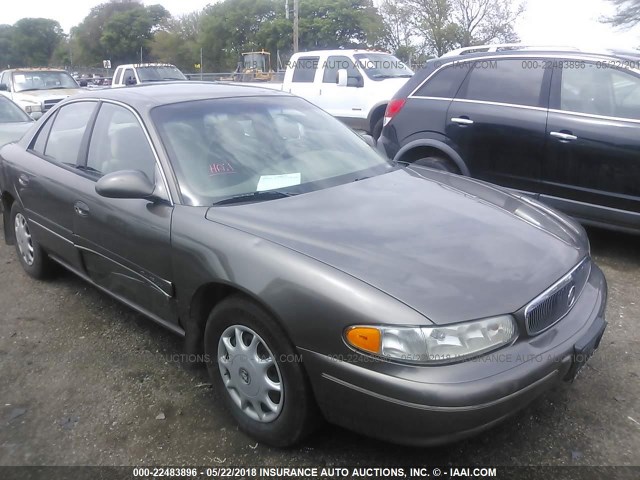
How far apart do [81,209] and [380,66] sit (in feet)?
29.8

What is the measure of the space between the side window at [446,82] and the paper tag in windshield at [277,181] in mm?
3104

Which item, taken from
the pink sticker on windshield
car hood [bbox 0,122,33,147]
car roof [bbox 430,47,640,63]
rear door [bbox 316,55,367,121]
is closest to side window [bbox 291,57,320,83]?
rear door [bbox 316,55,367,121]

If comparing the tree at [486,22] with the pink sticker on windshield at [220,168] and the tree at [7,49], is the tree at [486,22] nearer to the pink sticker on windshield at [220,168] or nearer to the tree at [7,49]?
the pink sticker on windshield at [220,168]

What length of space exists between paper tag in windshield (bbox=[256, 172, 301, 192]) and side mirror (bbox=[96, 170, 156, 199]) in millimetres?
568

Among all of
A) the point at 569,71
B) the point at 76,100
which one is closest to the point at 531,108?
the point at 569,71

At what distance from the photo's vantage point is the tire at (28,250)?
4.41 m

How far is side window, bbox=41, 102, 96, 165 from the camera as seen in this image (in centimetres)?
378

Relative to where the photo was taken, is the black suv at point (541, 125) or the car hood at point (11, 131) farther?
the car hood at point (11, 131)

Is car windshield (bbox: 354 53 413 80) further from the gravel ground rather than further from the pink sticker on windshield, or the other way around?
the pink sticker on windshield

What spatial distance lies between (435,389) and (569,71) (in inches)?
156

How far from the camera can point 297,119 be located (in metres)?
3.60

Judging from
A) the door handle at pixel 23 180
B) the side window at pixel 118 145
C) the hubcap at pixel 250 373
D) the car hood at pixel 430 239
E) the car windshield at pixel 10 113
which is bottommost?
the hubcap at pixel 250 373

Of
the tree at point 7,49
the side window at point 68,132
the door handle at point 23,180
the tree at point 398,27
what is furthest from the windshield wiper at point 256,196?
the tree at point 7,49

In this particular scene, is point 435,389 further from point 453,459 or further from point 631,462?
point 631,462
